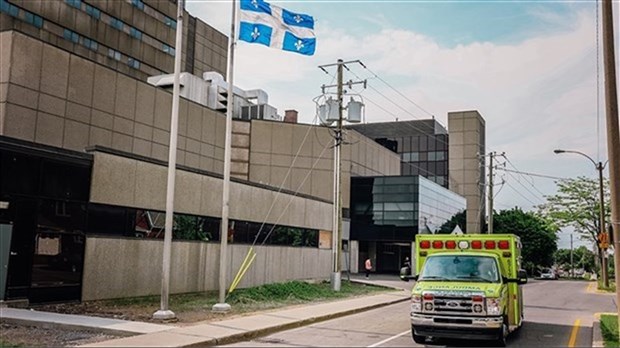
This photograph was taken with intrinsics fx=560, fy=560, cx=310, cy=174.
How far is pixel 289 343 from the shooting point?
41.4 feet

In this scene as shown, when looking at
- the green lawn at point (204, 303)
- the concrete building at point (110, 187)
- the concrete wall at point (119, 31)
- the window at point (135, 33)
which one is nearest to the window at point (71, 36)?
the concrete building at point (110, 187)

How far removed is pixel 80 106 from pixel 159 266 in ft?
36.0

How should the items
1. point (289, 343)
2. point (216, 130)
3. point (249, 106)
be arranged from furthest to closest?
1. point (249, 106)
2. point (216, 130)
3. point (289, 343)

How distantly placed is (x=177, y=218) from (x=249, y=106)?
3447 centimetres

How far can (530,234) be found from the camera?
73625 mm

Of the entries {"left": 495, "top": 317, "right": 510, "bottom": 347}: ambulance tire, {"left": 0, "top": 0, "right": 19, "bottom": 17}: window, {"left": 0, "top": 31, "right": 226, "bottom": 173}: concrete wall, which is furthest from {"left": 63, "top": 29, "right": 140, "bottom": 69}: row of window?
{"left": 495, "top": 317, "right": 510, "bottom": 347}: ambulance tire

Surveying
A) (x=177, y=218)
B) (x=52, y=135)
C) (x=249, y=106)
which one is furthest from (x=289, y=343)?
(x=249, y=106)

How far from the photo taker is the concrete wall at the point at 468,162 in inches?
3260

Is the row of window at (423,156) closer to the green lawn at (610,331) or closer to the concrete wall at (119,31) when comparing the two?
the concrete wall at (119,31)

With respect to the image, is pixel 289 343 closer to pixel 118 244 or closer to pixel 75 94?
pixel 118 244

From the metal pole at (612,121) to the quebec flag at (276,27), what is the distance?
10.1 metres

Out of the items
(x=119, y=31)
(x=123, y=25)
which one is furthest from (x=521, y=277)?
(x=123, y=25)

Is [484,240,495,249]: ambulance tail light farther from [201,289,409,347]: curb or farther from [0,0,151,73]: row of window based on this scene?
[0,0,151,73]: row of window

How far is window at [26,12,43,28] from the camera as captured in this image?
150ft
